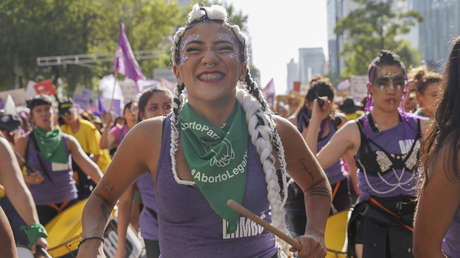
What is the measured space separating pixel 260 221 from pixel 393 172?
2367mm

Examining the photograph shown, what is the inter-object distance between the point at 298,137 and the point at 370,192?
1671 mm

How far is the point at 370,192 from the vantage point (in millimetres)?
4293

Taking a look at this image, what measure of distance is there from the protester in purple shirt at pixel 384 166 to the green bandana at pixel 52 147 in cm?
275

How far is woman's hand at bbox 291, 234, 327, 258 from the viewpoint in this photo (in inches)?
94.5

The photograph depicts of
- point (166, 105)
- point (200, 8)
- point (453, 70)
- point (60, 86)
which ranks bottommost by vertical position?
point (60, 86)

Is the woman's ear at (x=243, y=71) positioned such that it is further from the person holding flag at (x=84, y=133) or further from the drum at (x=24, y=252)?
the person holding flag at (x=84, y=133)

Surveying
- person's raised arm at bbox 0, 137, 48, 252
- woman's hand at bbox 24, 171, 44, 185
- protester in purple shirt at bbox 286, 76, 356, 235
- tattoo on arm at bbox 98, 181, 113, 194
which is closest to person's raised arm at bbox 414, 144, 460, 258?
tattoo on arm at bbox 98, 181, 113, 194

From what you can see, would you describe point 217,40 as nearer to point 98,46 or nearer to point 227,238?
point 227,238

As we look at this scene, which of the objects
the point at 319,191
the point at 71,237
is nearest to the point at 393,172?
the point at 319,191

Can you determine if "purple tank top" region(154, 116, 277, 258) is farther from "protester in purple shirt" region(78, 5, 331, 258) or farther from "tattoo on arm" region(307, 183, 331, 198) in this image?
"tattoo on arm" region(307, 183, 331, 198)

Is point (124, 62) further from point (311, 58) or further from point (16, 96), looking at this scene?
point (311, 58)

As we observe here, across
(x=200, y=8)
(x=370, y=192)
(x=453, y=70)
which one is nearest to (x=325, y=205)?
(x=453, y=70)

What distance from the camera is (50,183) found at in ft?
20.1

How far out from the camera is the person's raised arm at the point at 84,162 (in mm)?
5590
